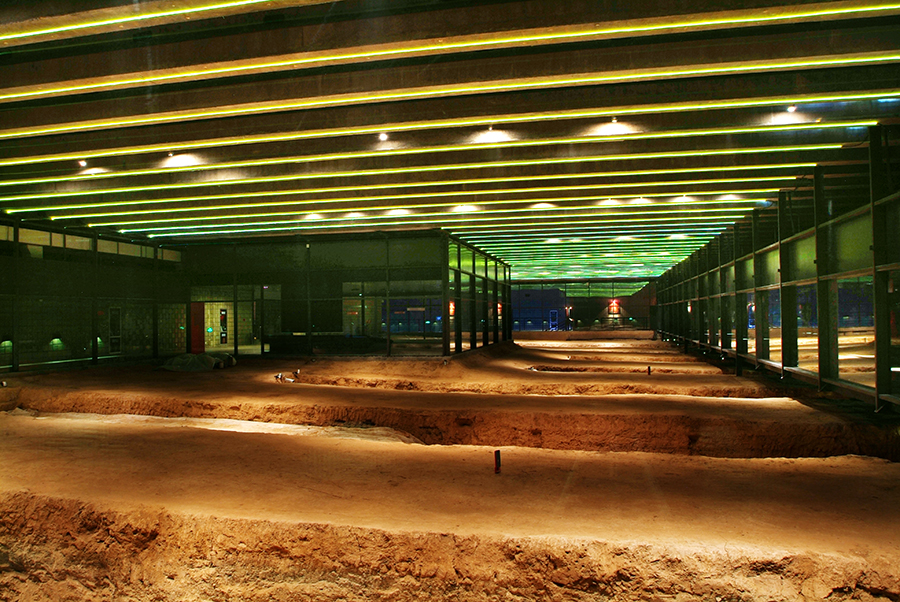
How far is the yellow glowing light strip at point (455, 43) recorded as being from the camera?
5656 millimetres

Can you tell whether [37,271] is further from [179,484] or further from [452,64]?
[452,64]

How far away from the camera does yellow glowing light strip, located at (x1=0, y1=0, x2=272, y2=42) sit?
5.48 meters

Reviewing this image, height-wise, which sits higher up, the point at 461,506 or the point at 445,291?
the point at 445,291

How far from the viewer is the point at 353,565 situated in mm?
5223

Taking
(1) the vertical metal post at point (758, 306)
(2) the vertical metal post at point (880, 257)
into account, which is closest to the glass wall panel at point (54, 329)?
(1) the vertical metal post at point (758, 306)

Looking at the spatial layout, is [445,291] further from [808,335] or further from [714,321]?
[808,335]

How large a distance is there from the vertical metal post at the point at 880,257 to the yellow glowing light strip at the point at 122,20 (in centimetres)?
905

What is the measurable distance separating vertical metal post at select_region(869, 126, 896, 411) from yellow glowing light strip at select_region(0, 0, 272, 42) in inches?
356

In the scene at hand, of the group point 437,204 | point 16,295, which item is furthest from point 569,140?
point 16,295

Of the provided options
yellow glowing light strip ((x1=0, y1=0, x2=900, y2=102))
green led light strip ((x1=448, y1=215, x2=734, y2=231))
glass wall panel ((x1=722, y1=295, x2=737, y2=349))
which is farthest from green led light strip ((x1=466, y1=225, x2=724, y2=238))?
yellow glowing light strip ((x1=0, y1=0, x2=900, y2=102))

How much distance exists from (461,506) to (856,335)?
28928 millimetres

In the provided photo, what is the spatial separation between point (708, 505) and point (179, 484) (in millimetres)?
5877

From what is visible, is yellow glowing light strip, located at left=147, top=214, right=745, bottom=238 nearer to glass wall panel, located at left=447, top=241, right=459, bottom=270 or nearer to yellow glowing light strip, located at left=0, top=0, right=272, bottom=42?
glass wall panel, located at left=447, top=241, right=459, bottom=270

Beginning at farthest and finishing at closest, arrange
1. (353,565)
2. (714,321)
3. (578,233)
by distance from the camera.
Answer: (714,321)
(578,233)
(353,565)
